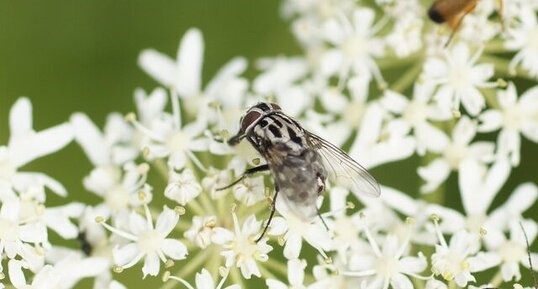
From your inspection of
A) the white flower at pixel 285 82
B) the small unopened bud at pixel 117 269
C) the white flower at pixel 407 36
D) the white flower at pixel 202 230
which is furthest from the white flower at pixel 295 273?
the white flower at pixel 407 36

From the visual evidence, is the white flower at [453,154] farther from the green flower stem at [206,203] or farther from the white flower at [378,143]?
the green flower stem at [206,203]

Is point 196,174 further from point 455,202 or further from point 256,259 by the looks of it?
point 455,202

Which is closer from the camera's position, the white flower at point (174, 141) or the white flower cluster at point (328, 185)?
the white flower cluster at point (328, 185)

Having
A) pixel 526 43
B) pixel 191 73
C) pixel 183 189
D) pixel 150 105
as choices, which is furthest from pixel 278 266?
pixel 526 43

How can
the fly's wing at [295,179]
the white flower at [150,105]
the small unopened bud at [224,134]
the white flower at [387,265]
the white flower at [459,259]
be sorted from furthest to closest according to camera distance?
the white flower at [150,105], the small unopened bud at [224,134], the white flower at [387,265], the white flower at [459,259], the fly's wing at [295,179]

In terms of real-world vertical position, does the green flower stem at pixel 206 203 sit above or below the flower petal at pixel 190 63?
below

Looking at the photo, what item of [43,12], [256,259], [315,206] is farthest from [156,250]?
[43,12]

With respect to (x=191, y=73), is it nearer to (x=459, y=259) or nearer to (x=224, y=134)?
(x=224, y=134)

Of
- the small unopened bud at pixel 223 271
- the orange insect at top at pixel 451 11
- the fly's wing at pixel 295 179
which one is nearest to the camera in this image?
the fly's wing at pixel 295 179
